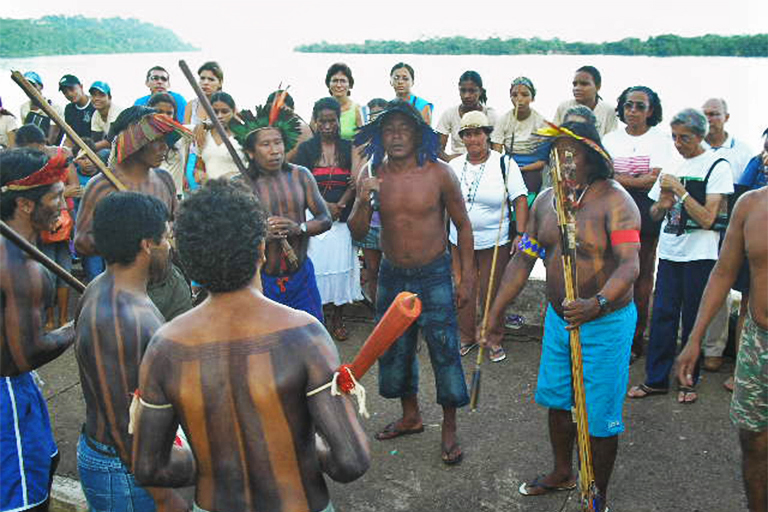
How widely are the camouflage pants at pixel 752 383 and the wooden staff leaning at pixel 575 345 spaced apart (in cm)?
73

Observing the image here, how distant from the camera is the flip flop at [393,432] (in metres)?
4.77

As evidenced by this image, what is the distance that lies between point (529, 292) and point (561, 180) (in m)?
3.17

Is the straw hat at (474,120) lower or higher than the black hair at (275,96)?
lower

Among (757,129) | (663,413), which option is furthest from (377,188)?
(757,129)

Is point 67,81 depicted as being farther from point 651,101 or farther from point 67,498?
point 651,101

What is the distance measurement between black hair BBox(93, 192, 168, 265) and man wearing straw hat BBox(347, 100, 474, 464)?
2.06 meters

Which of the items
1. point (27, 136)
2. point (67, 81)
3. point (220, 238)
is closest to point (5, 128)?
point (67, 81)

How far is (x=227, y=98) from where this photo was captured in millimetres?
6855

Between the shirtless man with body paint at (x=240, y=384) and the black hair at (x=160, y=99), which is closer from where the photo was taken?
the shirtless man with body paint at (x=240, y=384)

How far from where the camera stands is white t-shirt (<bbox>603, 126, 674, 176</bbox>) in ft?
18.6

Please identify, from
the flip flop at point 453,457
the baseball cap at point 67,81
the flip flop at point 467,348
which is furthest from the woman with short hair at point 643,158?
the baseball cap at point 67,81

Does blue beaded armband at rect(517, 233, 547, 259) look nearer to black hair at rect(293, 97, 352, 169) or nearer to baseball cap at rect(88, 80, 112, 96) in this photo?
black hair at rect(293, 97, 352, 169)

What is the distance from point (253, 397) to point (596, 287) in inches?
Answer: 94.5

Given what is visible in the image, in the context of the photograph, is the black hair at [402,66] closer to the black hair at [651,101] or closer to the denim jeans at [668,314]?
the black hair at [651,101]
